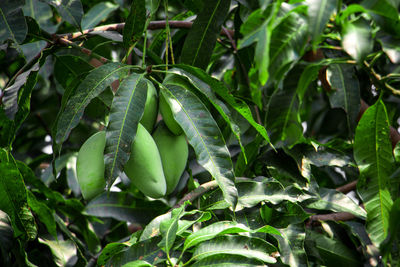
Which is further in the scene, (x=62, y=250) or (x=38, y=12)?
(x=38, y=12)

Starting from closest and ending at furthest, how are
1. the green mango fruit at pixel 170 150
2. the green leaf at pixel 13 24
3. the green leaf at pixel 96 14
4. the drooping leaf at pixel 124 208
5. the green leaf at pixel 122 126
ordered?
the green leaf at pixel 122 126, the green mango fruit at pixel 170 150, the green leaf at pixel 13 24, the drooping leaf at pixel 124 208, the green leaf at pixel 96 14

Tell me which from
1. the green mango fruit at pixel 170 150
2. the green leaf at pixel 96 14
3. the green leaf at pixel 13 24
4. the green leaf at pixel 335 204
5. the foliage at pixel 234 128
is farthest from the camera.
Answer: the green leaf at pixel 96 14

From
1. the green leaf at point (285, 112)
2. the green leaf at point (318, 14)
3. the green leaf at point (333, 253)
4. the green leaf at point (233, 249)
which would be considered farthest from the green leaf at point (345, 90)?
the green leaf at point (318, 14)

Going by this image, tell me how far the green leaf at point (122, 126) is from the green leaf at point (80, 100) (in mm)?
46

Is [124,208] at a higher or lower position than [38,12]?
lower

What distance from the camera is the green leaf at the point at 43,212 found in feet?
4.44

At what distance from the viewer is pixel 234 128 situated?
102 centimetres

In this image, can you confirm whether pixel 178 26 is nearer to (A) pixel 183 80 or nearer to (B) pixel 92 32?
(B) pixel 92 32

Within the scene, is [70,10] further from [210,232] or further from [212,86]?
[210,232]

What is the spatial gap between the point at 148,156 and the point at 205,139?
11cm

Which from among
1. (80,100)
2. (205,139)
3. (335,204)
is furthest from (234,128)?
(335,204)

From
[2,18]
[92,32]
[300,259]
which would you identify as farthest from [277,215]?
[2,18]

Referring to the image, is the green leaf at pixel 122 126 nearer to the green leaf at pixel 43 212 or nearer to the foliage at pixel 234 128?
the foliage at pixel 234 128

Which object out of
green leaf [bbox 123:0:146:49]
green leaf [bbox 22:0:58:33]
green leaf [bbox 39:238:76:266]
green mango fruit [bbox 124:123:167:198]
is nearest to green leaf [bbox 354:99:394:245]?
green mango fruit [bbox 124:123:167:198]
